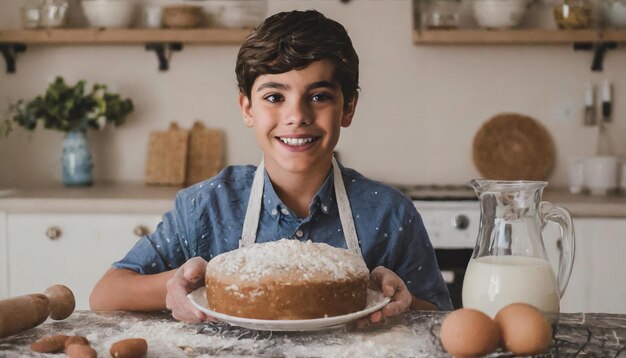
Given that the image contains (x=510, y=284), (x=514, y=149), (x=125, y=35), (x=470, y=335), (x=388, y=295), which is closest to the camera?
(x=470, y=335)

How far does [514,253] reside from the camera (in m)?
1.06

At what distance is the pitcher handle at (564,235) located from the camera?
1.05 m

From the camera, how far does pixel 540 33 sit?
2.90 metres

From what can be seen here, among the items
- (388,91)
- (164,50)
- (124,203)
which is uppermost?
(164,50)

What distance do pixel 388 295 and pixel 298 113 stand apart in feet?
1.27

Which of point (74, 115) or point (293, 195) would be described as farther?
point (74, 115)

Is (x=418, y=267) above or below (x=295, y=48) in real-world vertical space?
below

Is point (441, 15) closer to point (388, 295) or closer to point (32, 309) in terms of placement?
point (388, 295)

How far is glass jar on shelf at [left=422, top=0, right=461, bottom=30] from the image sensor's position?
9.70 ft

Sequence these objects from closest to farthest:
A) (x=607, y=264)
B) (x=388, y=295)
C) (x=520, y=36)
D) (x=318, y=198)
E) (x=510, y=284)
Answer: (x=510, y=284), (x=388, y=295), (x=318, y=198), (x=607, y=264), (x=520, y=36)

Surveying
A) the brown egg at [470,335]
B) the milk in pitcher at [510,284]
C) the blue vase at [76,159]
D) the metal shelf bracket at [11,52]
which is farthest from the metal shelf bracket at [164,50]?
the brown egg at [470,335]

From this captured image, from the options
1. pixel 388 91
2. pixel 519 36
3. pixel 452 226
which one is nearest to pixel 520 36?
pixel 519 36

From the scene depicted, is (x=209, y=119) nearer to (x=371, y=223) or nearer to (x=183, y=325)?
(x=371, y=223)

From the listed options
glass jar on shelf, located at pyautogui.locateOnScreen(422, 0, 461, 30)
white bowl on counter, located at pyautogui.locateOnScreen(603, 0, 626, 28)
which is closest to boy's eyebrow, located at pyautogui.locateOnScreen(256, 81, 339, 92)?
glass jar on shelf, located at pyautogui.locateOnScreen(422, 0, 461, 30)
